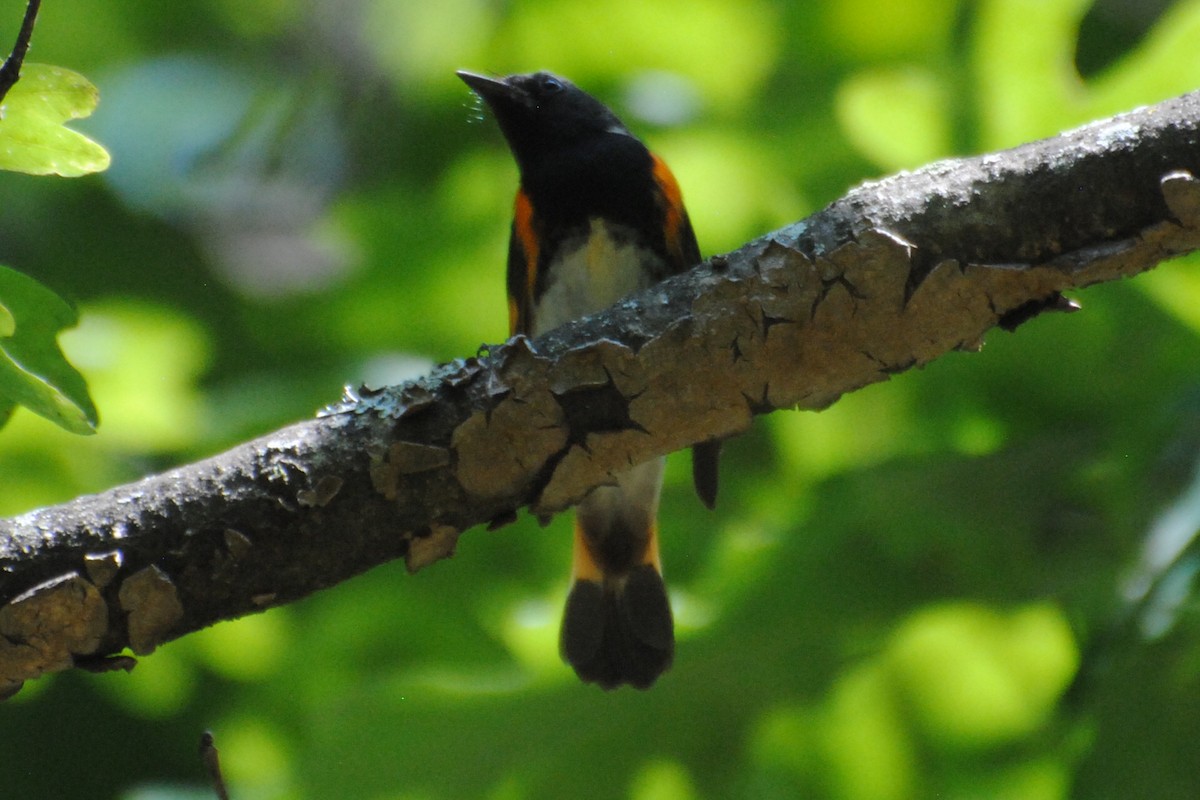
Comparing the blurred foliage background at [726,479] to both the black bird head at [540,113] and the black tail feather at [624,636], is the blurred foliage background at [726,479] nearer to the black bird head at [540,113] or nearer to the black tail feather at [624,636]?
the black tail feather at [624,636]

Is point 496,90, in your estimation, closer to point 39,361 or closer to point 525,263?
point 525,263

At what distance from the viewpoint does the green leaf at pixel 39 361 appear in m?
1.14

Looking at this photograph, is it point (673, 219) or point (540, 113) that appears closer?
point (673, 219)

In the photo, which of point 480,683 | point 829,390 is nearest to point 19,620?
point 829,390

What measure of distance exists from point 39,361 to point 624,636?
74.1 inches

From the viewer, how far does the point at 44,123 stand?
1184mm

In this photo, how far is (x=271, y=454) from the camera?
149cm

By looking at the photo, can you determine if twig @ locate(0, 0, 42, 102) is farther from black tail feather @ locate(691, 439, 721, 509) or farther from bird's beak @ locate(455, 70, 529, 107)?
bird's beak @ locate(455, 70, 529, 107)

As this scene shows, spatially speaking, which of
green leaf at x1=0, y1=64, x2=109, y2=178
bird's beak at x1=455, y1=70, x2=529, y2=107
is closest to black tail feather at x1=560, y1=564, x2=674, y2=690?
bird's beak at x1=455, y1=70, x2=529, y2=107

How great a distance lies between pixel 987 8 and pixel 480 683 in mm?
2337

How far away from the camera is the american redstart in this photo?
2.75 m

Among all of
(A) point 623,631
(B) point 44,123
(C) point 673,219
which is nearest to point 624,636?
(A) point 623,631

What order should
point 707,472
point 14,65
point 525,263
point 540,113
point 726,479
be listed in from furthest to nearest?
point 726,479, point 540,113, point 525,263, point 707,472, point 14,65

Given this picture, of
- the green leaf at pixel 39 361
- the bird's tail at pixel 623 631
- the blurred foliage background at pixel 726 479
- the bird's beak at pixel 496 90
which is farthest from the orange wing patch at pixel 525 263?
the green leaf at pixel 39 361
